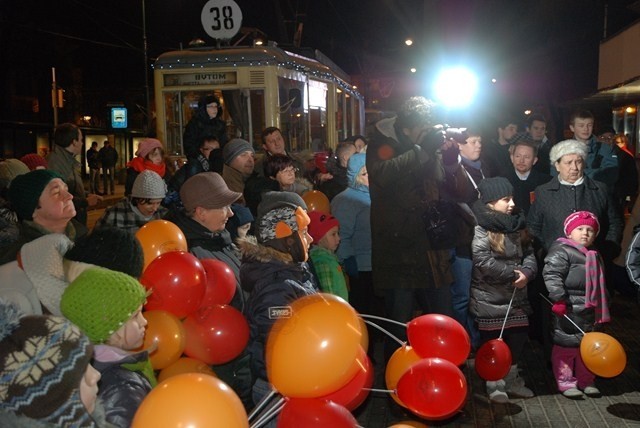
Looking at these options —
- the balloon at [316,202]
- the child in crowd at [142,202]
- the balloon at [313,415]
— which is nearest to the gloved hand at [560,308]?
the balloon at [316,202]

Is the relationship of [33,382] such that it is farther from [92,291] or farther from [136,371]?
[136,371]

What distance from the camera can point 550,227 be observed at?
5.98m

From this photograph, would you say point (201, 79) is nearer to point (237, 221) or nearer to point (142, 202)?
point (142, 202)

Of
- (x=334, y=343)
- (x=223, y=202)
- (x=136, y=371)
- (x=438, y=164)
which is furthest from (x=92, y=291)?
(x=438, y=164)

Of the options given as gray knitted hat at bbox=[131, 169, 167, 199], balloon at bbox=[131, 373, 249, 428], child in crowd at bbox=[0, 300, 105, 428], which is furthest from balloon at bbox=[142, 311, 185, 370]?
gray knitted hat at bbox=[131, 169, 167, 199]

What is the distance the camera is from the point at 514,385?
18.0 feet

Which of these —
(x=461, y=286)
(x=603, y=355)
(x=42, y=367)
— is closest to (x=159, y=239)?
(x=42, y=367)

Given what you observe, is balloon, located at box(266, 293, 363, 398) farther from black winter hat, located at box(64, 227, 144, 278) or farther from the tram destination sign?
the tram destination sign

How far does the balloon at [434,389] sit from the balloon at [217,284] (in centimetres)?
101

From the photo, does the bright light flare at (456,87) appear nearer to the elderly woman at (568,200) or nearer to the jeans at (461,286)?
the elderly woman at (568,200)

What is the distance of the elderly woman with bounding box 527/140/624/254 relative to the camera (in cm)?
589

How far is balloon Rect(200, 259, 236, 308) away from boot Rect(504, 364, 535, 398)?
2937mm

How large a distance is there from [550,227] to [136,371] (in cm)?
445

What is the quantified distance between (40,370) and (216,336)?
1.40 m
